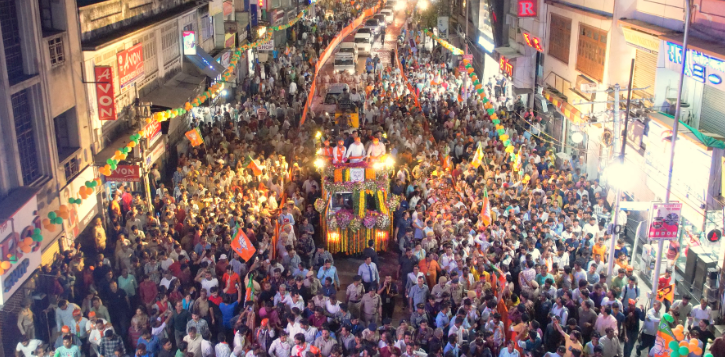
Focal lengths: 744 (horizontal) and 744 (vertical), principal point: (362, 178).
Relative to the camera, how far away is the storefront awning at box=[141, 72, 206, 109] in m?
23.6

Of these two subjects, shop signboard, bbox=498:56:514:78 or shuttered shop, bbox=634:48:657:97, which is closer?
shuttered shop, bbox=634:48:657:97

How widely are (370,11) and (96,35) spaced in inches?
2043

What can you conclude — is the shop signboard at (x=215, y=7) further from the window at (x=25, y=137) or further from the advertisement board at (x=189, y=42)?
the window at (x=25, y=137)

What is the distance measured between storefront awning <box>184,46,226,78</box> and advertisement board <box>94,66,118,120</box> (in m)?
10.6

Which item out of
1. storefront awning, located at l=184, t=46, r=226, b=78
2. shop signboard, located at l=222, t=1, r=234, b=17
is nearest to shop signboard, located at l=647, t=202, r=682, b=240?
storefront awning, located at l=184, t=46, r=226, b=78

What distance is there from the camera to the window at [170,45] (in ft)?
84.8

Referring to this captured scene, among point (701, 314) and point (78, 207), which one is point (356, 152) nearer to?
point (78, 207)

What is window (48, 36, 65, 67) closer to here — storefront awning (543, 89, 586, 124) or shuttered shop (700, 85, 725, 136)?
storefront awning (543, 89, 586, 124)

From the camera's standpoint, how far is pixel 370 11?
228 ft

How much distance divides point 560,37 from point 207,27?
15.3m

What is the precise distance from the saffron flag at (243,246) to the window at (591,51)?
13091 mm

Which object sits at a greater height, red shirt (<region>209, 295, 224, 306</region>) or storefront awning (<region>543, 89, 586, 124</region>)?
storefront awning (<region>543, 89, 586, 124</region>)

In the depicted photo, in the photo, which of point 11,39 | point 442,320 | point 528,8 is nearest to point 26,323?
point 11,39

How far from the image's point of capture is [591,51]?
23.7 metres
